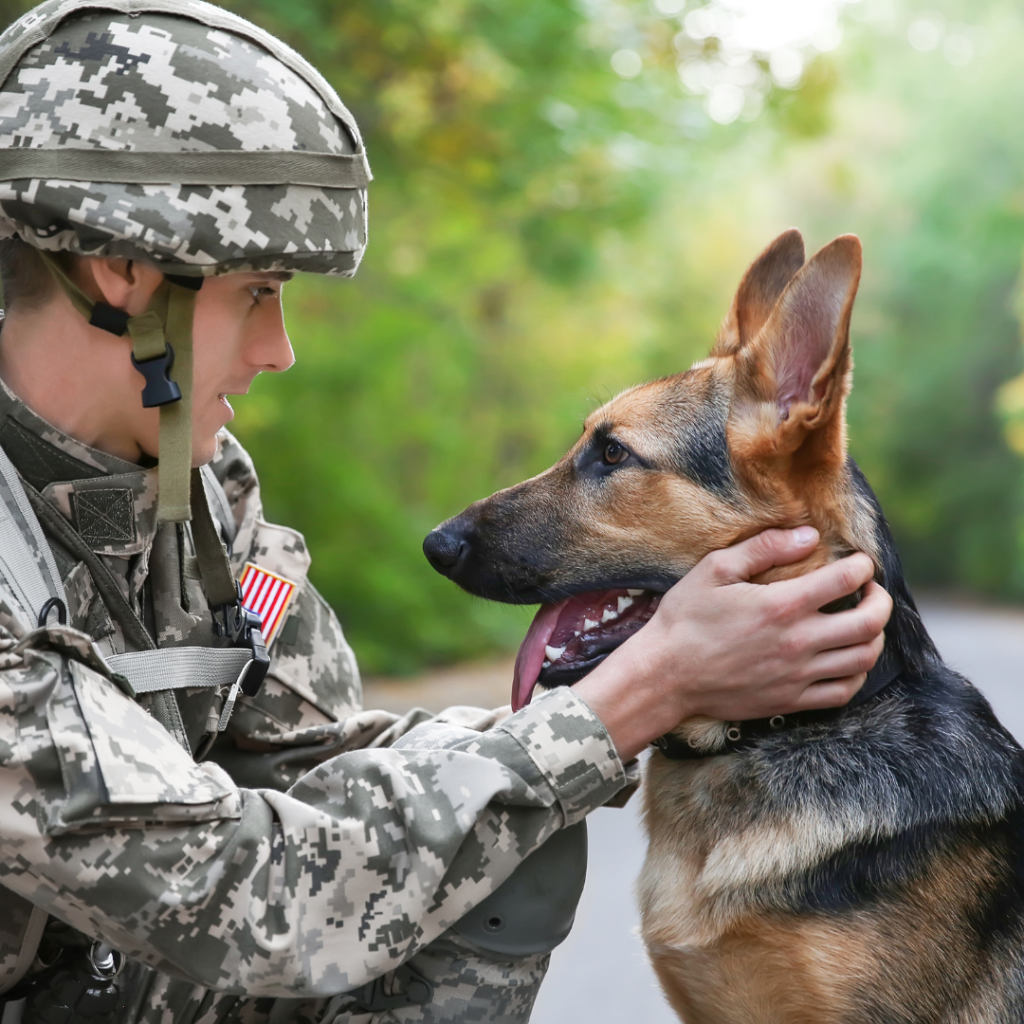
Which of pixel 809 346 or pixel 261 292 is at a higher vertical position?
pixel 809 346

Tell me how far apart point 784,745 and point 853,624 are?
1.26 feet

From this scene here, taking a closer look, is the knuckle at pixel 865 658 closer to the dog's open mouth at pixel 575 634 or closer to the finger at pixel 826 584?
the finger at pixel 826 584

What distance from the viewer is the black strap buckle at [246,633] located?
8.19ft

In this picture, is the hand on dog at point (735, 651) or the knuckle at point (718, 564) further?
the knuckle at point (718, 564)

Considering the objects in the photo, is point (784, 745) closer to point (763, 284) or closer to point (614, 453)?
point (614, 453)

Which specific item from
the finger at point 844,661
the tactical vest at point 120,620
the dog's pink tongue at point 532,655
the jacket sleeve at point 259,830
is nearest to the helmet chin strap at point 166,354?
the tactical vest at point 120,620

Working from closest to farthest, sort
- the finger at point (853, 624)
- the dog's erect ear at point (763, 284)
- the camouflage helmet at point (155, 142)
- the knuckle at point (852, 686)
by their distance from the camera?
the camouflage helmet at point (155, 142)
the finger at point (853, 624)
the knuckle at point (852, 686)
the dog's erect ear at point (763, 284)

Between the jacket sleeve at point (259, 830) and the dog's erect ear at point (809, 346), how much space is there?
0.86 meters

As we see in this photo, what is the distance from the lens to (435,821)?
6.68ft

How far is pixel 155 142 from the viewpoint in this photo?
2.24 m

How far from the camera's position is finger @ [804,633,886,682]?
232 centimetres

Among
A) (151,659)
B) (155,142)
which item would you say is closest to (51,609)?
(151,659)

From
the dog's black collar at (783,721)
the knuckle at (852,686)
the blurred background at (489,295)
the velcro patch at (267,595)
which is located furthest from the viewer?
the blurred background at (489,295)

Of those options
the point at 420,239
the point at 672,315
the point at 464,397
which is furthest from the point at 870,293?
the point at 420,239
